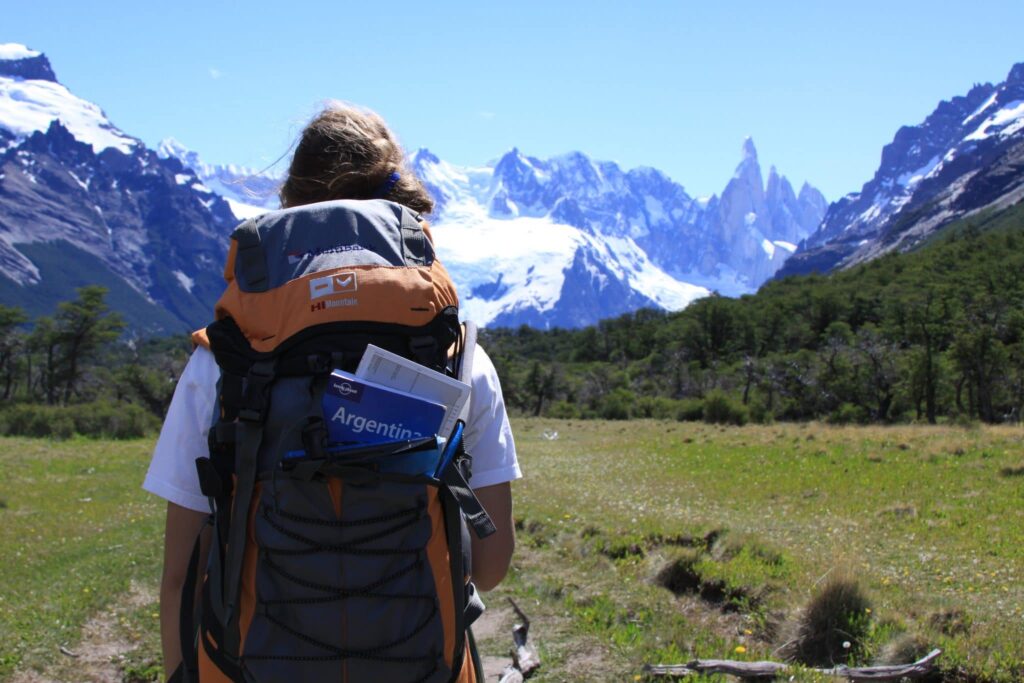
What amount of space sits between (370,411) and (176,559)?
0.76 metres

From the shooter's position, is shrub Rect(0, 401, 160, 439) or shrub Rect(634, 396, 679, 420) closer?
shrub Rect(0, 401, 160, 439)

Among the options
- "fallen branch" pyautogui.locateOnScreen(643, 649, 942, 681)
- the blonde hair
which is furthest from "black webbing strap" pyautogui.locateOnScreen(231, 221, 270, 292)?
"fallen branch" pyautogui.locateOnScreen(643, 649, 942, 681)

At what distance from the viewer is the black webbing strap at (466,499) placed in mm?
2184

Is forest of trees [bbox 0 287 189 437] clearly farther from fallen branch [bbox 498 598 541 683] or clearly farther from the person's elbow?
the person's elbow

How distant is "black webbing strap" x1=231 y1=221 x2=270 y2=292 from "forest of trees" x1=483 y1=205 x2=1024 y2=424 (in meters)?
51.7

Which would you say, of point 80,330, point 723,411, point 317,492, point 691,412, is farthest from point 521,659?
point 80,330

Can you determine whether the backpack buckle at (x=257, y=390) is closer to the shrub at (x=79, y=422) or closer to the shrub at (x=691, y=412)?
the shrub at (x=79, y=422)

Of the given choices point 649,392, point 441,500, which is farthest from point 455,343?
point 649,392

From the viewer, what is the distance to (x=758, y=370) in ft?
262

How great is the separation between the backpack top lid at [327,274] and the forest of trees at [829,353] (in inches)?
2026

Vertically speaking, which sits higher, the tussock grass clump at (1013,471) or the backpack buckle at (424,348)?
the backpack buckle at (424,348)

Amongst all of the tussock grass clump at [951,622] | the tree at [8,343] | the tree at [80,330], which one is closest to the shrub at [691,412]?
the tree at [80,330]

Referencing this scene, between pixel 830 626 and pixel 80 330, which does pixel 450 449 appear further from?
pixel 80 330

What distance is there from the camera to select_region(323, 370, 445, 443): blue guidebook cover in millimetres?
2039
